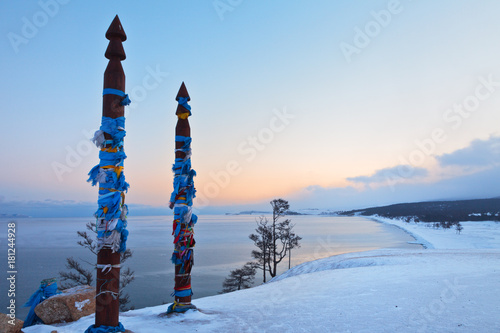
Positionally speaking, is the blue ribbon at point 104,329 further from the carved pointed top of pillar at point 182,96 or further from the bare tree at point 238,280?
the bare tree at point 238,280

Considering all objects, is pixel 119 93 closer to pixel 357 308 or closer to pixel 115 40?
pixel 115 40

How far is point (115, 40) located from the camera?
7.02 m

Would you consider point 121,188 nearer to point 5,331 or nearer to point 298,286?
point 5,331

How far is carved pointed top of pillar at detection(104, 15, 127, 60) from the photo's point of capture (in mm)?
6930

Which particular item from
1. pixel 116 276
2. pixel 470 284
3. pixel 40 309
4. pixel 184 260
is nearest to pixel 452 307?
pixel 470 284

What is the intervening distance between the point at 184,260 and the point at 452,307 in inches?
271

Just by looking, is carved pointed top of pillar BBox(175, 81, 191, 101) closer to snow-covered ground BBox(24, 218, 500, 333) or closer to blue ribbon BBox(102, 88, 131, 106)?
blue ribbon BBox(102, 88, 131, 106)

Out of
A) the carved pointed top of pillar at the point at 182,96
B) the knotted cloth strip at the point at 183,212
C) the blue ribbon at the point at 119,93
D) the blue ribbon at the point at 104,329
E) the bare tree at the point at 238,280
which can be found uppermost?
the carved pointed top of pillar at the point at 182,96

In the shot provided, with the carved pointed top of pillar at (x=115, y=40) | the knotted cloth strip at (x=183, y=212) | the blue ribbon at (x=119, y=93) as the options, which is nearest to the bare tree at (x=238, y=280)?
Result: the knotted cloth strip at (x=183, y=212)

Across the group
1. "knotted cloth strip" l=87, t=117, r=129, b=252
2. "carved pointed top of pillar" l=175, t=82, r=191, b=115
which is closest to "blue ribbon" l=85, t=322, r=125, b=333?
"knotted cloth strip" l=87, t=117, r=129, b=252

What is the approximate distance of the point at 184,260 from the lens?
9070mm

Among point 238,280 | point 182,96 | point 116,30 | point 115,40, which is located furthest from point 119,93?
point 238,280

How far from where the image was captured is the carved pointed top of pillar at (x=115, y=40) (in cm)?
693

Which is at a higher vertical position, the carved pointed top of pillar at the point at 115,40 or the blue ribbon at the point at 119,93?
the carved pointed top of pillar at the point at 115,40
